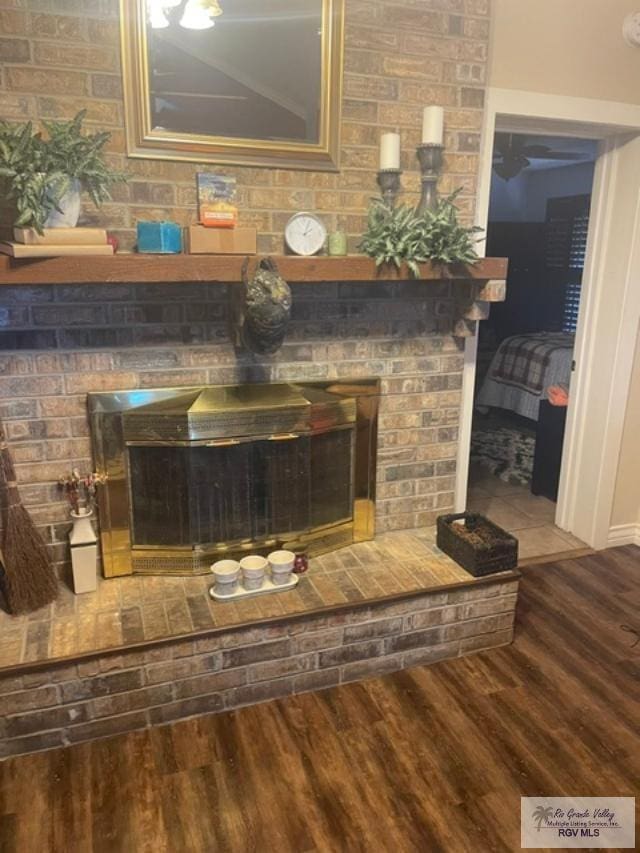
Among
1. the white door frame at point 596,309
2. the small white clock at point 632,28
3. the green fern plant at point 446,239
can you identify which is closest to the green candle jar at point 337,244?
the green fern plant at point 446,239

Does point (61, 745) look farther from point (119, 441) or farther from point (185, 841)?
point (119, 441)

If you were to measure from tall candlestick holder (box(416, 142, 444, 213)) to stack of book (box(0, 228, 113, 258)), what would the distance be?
1200 mm

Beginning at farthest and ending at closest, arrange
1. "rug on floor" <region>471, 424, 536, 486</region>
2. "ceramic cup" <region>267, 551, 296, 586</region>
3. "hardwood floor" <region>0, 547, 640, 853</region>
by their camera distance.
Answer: "rug on floor" <region>471, 424, 536, 486</region>, "ceramic cup" <region>267, 551, 296, 586</region>, "hardwood floor" <region>0, 547, 640, 853</region>

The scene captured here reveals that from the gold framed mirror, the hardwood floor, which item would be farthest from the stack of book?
the hardwood floor

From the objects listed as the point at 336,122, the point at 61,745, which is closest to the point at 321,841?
the point at 61,745

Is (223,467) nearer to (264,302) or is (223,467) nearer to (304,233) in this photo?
(264,302)

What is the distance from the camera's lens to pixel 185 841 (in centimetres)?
170

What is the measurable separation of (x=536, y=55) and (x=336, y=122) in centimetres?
94

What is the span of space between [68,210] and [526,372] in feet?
11.8

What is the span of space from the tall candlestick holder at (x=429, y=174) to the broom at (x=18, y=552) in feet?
5.71

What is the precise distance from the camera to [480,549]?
Result: 8.04ft

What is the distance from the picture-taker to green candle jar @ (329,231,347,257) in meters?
2.35

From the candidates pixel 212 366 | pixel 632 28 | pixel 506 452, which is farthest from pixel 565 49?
pixel 506 452

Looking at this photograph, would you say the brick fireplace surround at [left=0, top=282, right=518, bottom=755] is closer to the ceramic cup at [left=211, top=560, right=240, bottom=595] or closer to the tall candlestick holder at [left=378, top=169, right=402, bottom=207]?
the ceramic cup at [left=211, top=560, right=240, bottom=595]
